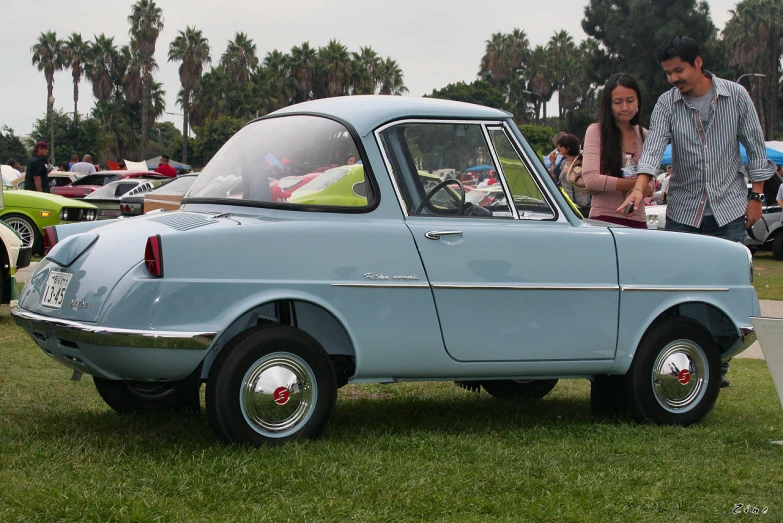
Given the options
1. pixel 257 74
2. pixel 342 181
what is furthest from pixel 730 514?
pixel 257 74

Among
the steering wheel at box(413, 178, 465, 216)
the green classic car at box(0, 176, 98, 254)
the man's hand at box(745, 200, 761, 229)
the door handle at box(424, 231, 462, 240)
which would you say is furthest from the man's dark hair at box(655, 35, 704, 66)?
the green classic car at box(0, 176, 98, 254)

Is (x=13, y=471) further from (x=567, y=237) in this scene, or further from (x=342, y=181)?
(x=567, y=237)

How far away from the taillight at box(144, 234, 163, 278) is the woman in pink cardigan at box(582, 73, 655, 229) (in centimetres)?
296

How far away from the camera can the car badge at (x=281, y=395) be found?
4590mm

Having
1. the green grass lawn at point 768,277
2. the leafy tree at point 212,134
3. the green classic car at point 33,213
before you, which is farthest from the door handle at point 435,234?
the leafy tree at point 212,134

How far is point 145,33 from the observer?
71.8 metres

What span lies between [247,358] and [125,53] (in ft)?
260

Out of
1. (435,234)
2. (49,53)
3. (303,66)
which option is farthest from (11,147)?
(435,234)

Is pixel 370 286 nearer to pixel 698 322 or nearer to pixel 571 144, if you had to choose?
pixel 698 322

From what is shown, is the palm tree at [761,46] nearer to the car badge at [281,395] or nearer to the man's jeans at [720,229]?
the man's jeans at [720,229]

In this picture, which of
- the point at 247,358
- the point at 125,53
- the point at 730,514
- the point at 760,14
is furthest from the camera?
the point at 125,53

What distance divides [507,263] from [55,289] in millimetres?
2118

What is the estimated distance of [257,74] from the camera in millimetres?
75438

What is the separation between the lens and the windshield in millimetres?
4965
